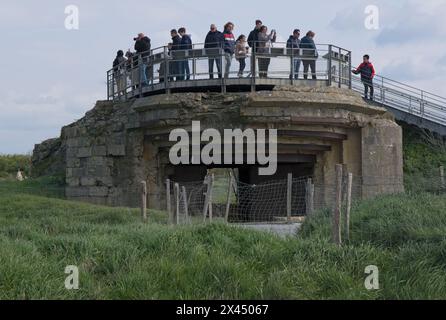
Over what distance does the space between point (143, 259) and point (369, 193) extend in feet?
38.7

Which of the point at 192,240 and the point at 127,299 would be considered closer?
the point at 127,299

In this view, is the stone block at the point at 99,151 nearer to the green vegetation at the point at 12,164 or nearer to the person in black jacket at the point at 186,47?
the person in black jacket at the point at 186,47

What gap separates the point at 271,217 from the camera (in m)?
21.2

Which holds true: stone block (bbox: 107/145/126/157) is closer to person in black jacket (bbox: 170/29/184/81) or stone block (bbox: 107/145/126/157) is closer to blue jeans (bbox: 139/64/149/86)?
blue jeans (bbox: 139/64/149/86)

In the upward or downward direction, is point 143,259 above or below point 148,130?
below

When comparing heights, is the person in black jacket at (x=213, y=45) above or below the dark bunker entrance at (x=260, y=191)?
above

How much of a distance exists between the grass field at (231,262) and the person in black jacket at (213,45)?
8.46 meters

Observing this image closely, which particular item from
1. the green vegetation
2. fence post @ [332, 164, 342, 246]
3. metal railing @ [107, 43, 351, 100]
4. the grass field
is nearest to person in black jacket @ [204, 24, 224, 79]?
metal railing @ [107, 43, 351, 100]

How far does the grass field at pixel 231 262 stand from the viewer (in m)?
8.48

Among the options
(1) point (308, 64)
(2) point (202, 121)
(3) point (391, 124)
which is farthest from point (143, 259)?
(3) point (391, 124)

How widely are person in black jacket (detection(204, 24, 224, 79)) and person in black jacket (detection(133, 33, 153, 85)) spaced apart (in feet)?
6.53

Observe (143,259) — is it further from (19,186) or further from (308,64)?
(19,186)

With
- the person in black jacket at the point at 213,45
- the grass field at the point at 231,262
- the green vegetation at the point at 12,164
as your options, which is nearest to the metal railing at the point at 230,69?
the person in black jacket at the point at 213,45

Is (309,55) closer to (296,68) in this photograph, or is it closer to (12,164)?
(296,68)
